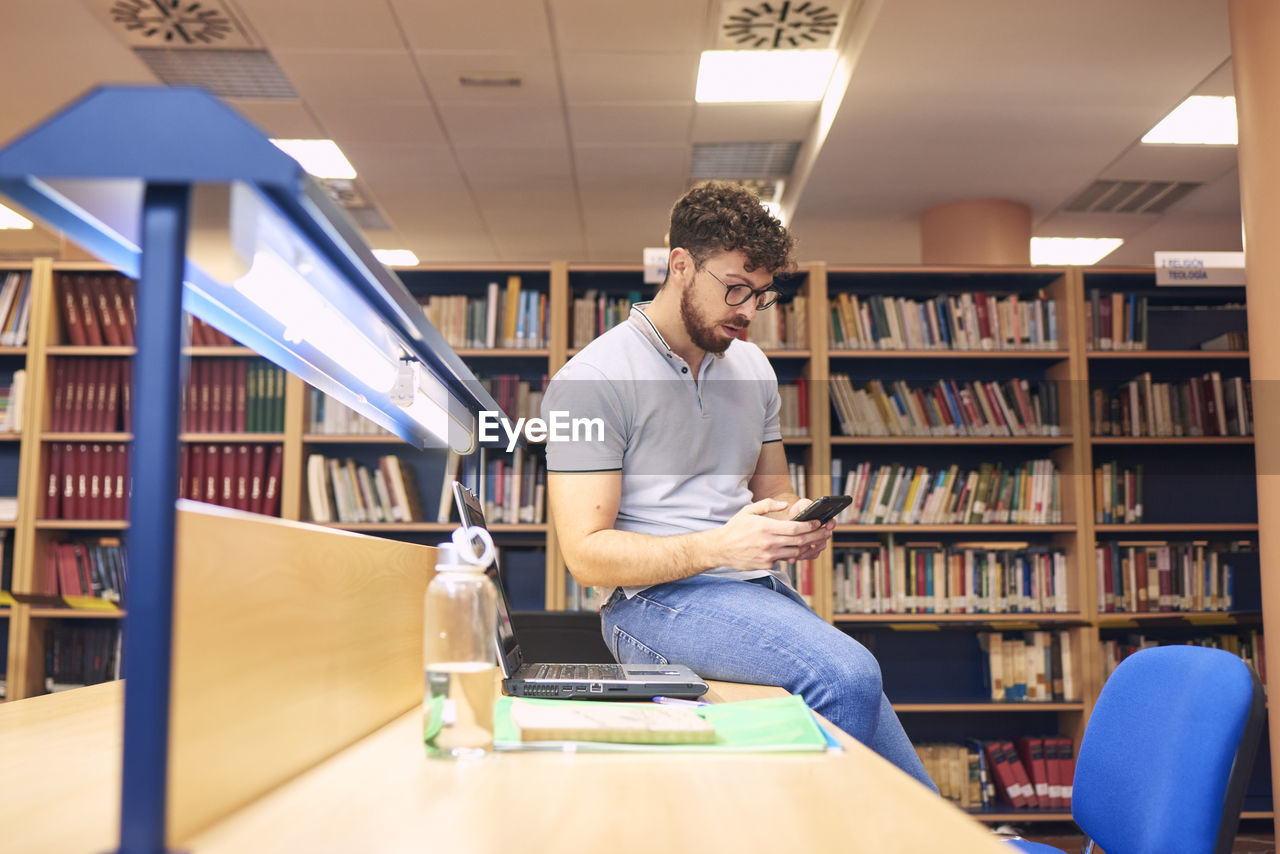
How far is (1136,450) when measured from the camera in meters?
3.91

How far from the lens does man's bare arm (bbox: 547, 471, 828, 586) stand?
1276 millimetres

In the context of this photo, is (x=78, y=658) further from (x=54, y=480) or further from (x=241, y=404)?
(x=241, y=404)

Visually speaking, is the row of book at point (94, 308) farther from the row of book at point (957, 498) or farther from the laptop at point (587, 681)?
the laptop at point (587, 681)

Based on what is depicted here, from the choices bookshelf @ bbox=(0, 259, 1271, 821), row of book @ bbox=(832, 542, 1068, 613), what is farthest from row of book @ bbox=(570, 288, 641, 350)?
row of book @ bbox=(832, 542, 1068, 613)

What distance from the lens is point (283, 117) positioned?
14.0ft

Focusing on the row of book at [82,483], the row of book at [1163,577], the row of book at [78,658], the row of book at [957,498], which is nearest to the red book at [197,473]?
the row of book at [82,483]

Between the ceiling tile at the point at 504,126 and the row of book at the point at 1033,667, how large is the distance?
2949mm

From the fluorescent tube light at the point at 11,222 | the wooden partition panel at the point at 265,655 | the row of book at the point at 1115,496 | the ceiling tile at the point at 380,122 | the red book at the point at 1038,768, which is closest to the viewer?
the wooden partition panel at the point at 265,655

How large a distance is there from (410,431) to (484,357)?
2419mm

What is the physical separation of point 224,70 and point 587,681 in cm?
370

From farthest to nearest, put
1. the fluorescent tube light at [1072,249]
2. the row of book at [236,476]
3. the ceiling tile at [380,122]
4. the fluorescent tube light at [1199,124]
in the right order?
the fluorescent tube light at [1072,249] → the ceiling tile at [380,122] → the fluorescent tube light at [1199,124] → the row of book at [236,476]

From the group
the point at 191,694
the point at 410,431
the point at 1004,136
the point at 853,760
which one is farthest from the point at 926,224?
the point at 191,694

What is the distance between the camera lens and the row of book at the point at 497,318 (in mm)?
3770

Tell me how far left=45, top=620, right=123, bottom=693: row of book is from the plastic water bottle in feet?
11.0
